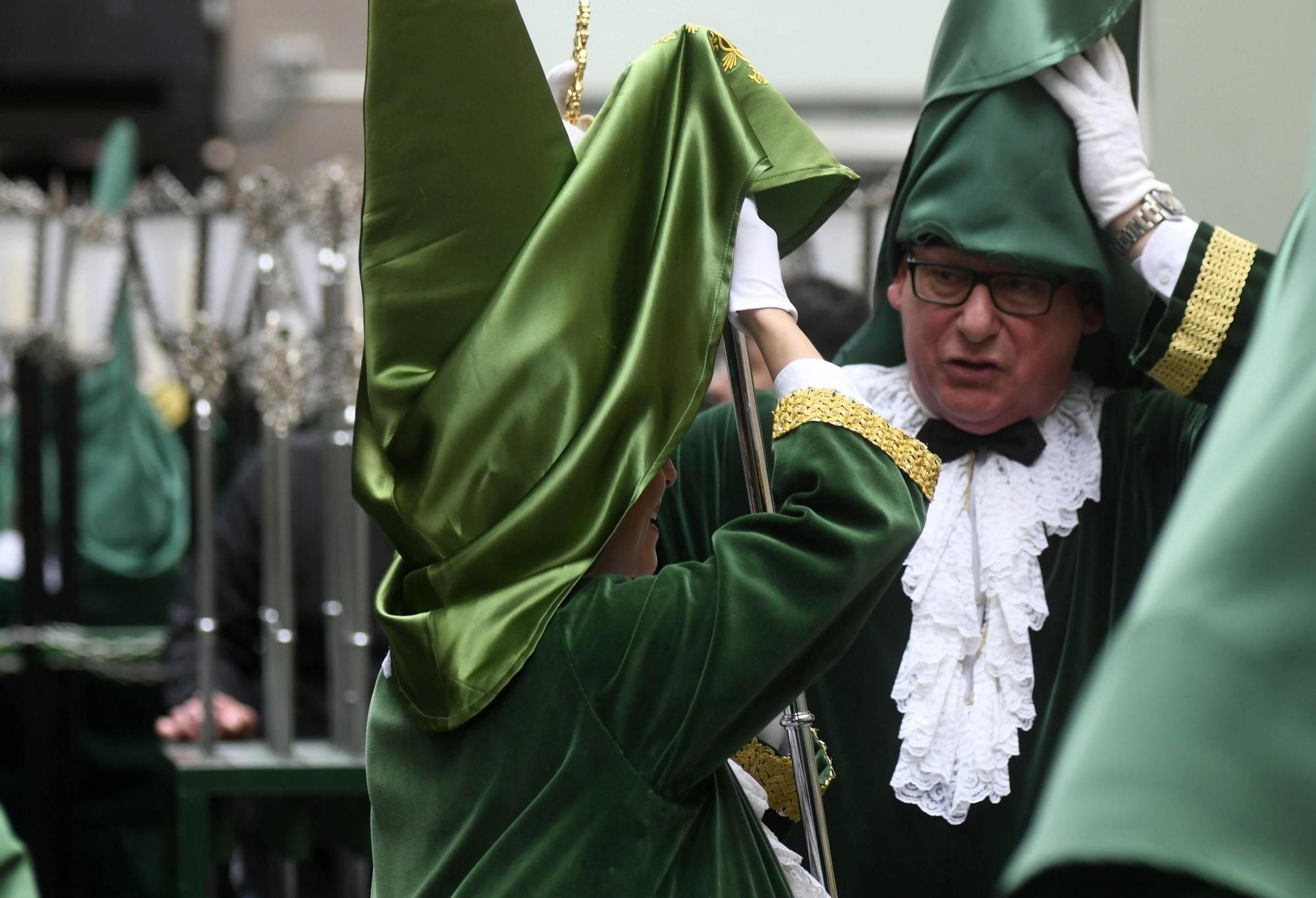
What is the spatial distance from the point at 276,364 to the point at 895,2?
1381 millimetres

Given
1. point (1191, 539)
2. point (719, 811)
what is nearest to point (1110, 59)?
point (719, 811)

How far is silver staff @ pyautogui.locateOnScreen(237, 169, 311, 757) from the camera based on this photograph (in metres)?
3.52

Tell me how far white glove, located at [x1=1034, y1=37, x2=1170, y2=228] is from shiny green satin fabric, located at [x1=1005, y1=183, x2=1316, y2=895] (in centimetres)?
162

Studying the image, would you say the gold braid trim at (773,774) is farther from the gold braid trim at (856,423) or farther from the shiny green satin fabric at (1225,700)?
the shiny green satin fabric at (1225,700)

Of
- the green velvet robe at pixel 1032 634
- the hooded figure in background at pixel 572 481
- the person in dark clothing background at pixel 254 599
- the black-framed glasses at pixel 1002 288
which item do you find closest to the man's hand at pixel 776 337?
the hooded figure in background at pixel 572 481

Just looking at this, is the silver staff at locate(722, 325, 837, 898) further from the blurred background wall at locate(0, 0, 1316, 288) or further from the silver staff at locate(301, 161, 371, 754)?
the silver staff at locate(301, 161, 371, 754)

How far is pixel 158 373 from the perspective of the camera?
19.9 feet

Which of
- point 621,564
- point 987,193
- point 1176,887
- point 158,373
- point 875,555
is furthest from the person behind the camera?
point 158,373

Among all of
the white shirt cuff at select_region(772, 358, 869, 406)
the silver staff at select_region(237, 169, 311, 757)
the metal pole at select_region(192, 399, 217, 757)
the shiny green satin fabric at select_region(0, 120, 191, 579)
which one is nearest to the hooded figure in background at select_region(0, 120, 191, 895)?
the shiny green satin fabric at select_region(0, 120, 191, 579)

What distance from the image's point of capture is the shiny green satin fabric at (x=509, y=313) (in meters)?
1.61

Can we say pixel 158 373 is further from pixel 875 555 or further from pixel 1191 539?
pixel 1191 539

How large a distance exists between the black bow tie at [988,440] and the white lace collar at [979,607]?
0.01 metres

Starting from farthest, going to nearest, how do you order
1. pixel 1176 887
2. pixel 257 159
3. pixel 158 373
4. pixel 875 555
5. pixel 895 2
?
pixel 257 159 < pixel 158 373 < pixel 895 2 < pixel 875 555 < pixel 1176 887

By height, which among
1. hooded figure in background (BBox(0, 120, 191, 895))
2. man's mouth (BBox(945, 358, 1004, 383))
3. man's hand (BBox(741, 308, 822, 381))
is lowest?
hooded figure in background (BBox(0, 120, 191, 895))
